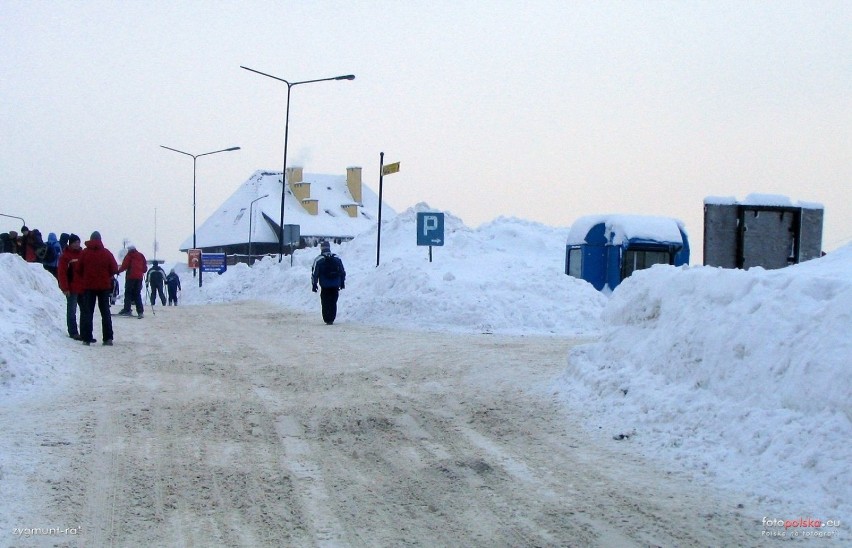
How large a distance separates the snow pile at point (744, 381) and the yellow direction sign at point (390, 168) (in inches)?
590

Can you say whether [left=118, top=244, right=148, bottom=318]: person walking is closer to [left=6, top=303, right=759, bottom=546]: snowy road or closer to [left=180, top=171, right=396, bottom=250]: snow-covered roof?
[left=6, top=303, right=759, bottom=546]: snowy road

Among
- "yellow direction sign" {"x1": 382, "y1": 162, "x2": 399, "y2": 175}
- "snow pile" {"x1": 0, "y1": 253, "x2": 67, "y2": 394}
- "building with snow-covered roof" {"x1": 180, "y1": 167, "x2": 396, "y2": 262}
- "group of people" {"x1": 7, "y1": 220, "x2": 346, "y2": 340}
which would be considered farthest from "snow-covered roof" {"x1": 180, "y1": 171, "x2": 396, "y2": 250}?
"snow pile" {"x1": 0, "y1": 253, "x2": 67, "y2": 394}

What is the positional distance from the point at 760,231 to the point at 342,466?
6.11 metres

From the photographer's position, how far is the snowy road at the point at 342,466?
534 centimetres

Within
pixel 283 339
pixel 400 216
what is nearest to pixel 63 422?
pixel 283 339

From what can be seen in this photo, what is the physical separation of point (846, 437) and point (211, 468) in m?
4.57

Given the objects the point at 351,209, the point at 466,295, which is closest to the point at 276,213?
the point at 351,209

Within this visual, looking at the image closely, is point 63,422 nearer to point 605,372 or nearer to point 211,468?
point 211,468

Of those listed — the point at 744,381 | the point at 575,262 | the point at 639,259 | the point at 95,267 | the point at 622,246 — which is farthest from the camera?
the point at 575,262

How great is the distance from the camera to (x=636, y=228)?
22.8 meters

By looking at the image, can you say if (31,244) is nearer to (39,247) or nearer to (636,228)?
(39,247)

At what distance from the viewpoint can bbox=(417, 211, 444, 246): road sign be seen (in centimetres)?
2370

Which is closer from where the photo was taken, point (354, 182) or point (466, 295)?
point (466, 295)

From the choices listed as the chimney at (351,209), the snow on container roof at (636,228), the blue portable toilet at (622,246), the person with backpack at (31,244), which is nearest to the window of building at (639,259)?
the blue portable toilet at (622,246)
